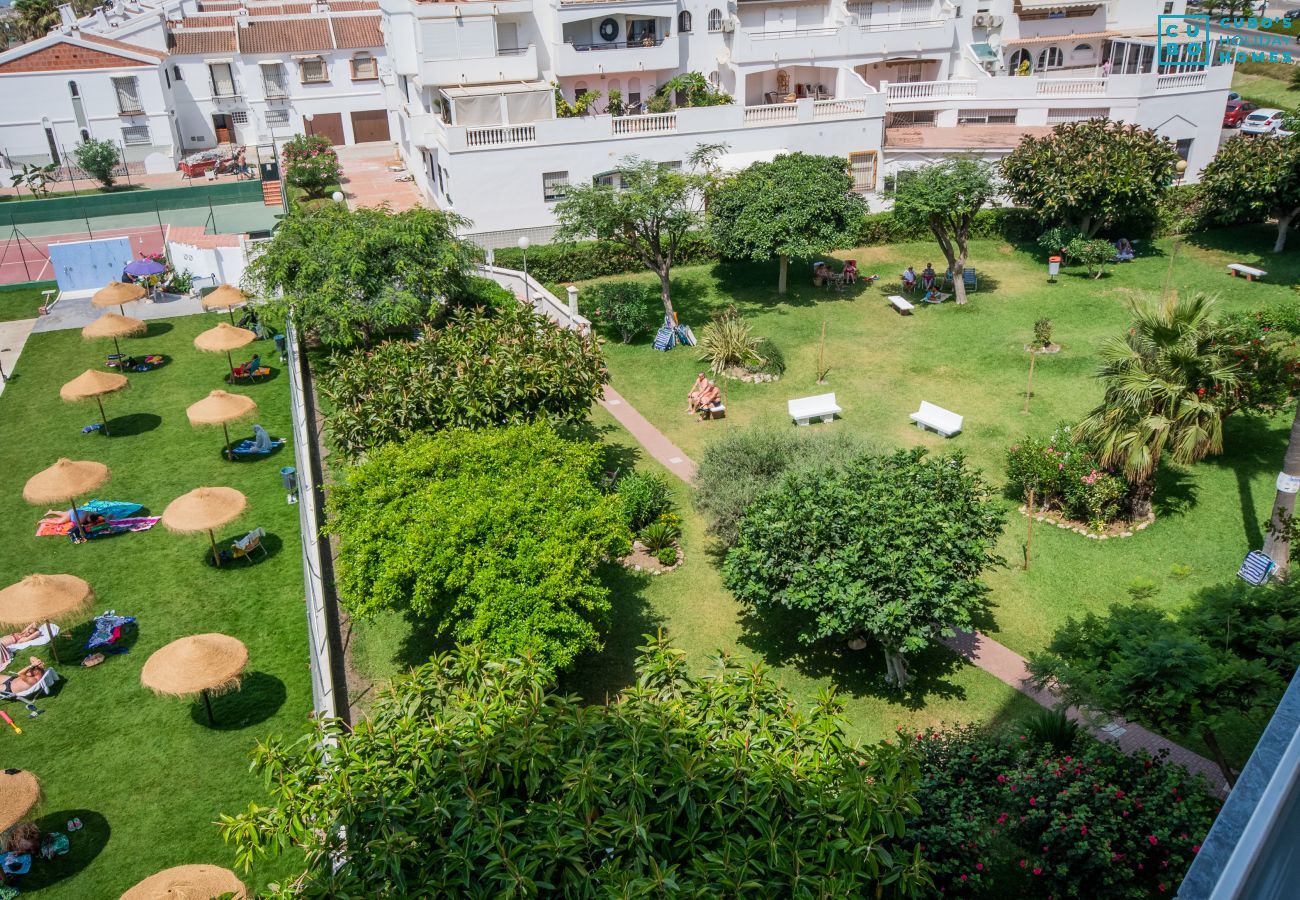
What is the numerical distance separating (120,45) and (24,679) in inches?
2315

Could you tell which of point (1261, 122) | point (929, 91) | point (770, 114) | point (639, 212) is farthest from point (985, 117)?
point (639, 212)

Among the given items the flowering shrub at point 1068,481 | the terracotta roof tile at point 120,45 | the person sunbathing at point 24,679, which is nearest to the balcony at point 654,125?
the flowering shrub at point 1068,481

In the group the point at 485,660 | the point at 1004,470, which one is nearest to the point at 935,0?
the point at 1004,470

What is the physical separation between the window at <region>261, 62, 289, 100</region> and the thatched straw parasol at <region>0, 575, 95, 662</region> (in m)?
55.8

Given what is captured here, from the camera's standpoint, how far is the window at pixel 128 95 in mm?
61500

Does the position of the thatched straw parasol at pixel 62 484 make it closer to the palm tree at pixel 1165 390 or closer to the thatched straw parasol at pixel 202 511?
the thatched straw parasol at pixel 202 511

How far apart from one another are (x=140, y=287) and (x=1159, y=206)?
37.8m

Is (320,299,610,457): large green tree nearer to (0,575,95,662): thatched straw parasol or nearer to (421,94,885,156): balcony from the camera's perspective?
(0,575,95,662): thatched straw parasol

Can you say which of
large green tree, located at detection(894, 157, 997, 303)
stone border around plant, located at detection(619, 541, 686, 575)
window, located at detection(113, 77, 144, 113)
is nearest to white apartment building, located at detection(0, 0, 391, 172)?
window, located at detection(113, 77, 144, 113)

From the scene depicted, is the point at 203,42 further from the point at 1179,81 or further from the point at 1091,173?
the point at 1179,81

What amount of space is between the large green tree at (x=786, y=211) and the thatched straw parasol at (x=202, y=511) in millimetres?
18925

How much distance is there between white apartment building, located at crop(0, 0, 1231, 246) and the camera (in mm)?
38062

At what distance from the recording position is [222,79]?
2650 inches

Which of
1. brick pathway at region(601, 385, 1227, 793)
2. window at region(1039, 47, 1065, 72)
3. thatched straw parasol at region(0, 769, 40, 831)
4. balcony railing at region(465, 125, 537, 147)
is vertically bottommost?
brick pathway at region(601, 385, 1227, 793)
